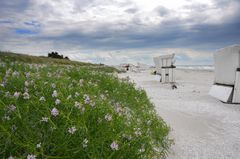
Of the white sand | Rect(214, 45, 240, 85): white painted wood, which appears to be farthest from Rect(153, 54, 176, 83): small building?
the white sand

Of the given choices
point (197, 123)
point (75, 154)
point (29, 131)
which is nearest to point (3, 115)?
point (29, 131)

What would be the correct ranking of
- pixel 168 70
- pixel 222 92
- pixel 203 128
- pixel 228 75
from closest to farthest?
pixel 203 128
pixel 228 75
pixel 222 92
pixel 168 70

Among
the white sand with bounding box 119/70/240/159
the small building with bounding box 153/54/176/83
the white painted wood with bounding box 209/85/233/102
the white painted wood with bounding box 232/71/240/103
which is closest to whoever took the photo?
the white sand with bounding box 119/70/240/159

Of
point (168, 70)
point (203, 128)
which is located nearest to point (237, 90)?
point (203, 128)

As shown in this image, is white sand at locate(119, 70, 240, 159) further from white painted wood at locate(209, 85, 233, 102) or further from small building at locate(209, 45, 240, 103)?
small building at locate(209, 45, 240, 103)

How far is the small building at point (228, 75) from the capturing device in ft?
26.1

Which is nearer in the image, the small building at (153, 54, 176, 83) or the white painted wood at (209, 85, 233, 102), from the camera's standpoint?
the white painted wood at (209, 85, 233, 102)

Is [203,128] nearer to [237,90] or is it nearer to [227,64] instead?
[237,90]

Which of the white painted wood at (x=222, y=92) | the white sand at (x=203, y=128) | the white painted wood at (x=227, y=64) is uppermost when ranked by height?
the white painted wood at (x=227, y=64)

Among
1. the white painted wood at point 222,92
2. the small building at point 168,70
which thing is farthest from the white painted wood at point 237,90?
the small building at point 168,70

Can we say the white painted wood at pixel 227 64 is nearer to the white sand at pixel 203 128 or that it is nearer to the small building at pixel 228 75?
the small building at pixel 228 75

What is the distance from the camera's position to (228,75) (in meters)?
8.52

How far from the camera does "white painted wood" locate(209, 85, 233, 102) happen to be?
26.6 ft

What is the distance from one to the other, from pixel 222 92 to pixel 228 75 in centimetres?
59
